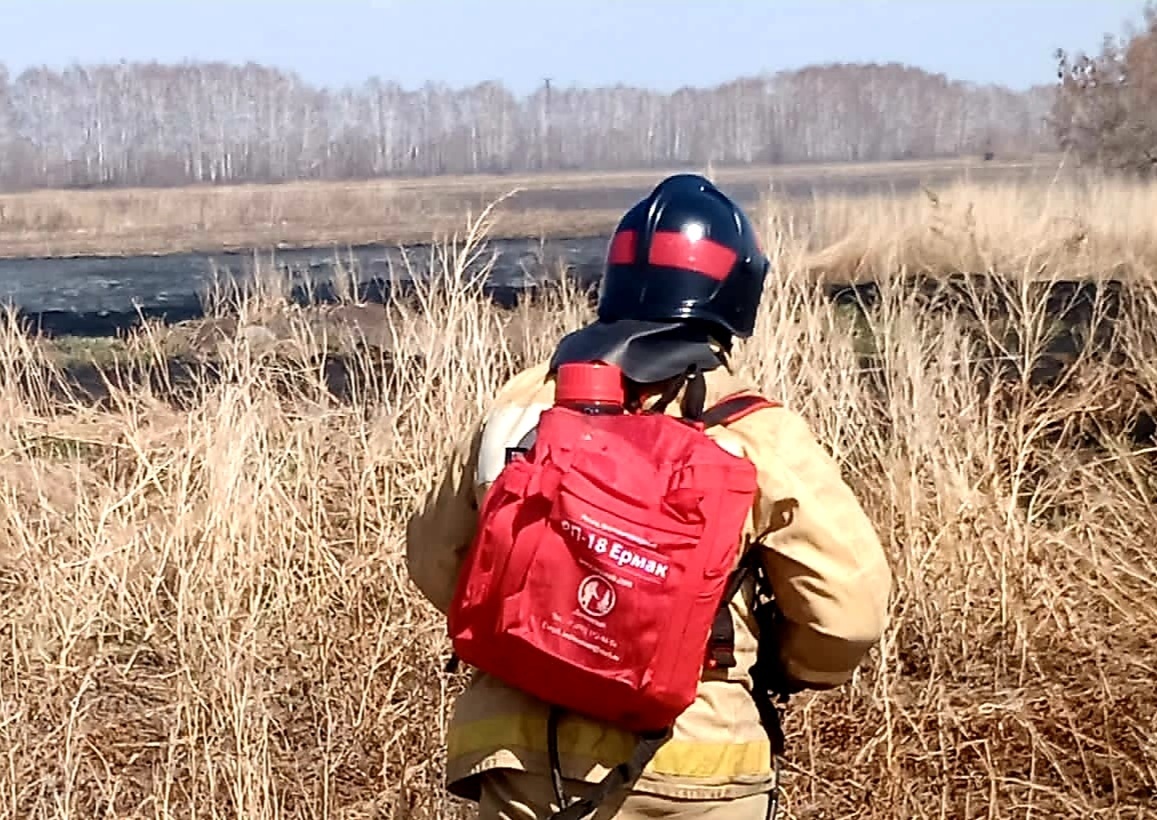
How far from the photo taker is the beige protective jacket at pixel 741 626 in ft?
7.56

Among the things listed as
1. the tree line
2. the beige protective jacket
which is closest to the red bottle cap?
the beige protective jacket

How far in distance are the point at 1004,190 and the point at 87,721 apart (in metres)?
15.9

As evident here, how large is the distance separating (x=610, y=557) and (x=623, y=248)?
0.52 m

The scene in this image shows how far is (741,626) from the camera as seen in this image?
7.92ft

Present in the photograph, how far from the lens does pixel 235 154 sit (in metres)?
86.5

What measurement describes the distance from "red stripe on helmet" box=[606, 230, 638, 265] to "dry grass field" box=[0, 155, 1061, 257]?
26277mm

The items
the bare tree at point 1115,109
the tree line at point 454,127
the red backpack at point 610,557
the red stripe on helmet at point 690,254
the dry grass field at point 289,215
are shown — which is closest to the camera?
the red backpack at point 610,557

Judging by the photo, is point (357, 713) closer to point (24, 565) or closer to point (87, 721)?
point (87, 721)

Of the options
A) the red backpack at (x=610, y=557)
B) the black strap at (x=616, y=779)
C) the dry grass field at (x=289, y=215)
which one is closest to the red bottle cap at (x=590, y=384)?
the red backpack at (x=610, y=557)

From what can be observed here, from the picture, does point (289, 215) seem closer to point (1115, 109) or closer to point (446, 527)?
point (1115, 109)

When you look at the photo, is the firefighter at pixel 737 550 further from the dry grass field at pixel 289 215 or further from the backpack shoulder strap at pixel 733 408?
the dry grass field at pixel 289 215

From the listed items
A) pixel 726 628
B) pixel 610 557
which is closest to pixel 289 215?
pixel 726 628

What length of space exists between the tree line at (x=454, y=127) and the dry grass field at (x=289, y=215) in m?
20.6

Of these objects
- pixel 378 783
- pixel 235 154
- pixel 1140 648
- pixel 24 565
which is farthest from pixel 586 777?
pixel 235 154
